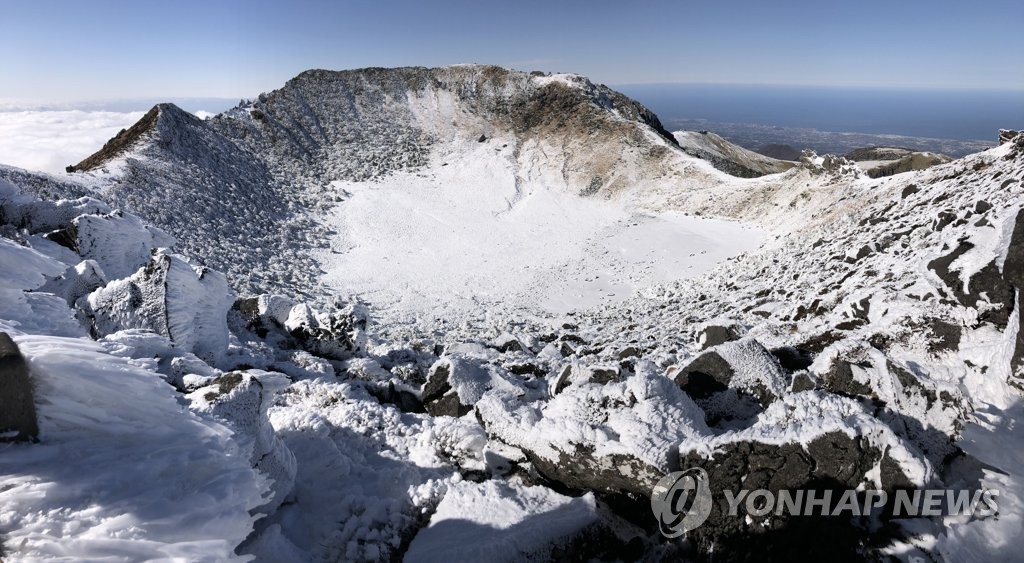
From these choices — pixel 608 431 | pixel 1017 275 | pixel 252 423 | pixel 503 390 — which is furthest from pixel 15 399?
pixel 1017 275

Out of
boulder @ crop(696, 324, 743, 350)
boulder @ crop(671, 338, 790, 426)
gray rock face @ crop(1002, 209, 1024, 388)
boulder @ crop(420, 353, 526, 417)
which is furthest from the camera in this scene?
boulder @ crop(696, 324, 743, 350)

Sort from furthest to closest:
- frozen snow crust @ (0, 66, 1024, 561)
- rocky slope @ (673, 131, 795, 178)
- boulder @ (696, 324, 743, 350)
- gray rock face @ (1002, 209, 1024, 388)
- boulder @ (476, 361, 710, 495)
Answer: rocky slope @ (673, 131, 795, 178) → boulder @ (696, 324, 743, 350) → gray rock face @ (1002, 209, 1024, 388) → boulder @ (476, 361, 710, 495) → frozen snow crust @ (0, 66, 1024, 561)

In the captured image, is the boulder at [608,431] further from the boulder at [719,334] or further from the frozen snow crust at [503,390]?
the boulder at [719,334]

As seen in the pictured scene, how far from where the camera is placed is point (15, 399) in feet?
11.4

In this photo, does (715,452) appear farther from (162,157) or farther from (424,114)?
(424,114)

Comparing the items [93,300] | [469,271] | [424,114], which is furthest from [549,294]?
[424,114]

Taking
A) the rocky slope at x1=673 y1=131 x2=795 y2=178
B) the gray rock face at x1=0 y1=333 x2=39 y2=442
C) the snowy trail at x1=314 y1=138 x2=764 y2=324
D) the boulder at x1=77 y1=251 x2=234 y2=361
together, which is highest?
the rocky slope at x1=673 y1=131 x2=795 y2=178

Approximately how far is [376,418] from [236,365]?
3.61 m

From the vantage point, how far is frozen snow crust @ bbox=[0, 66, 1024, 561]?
13.0ft

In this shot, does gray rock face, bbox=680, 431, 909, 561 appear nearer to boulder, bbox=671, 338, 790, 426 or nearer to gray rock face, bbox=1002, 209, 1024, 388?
boulder, bbox=671, 338, 790, 426

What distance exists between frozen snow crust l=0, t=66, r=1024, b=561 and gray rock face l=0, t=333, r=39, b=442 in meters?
0.11

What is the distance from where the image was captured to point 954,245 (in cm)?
1029

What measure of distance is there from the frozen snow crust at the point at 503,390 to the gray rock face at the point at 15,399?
108 millimetres

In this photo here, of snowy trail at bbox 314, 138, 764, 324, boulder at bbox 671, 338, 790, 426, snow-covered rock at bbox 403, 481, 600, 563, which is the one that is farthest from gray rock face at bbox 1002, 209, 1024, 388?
snowy trail at bbox 314, 138, 764, 324
